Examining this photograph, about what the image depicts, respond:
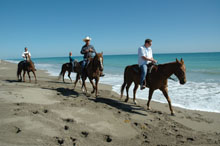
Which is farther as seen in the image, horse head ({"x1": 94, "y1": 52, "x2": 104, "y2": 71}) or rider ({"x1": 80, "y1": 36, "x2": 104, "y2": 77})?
rider ({"x1": 80, "y1": 36, "x2": 104, "y2": 77})

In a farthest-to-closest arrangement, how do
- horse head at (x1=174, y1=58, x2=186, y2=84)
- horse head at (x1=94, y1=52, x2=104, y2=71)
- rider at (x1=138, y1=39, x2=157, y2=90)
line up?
1. horse head at (x1=94, y1=52, x2=104, y2=71)
2. rider at (x1=138, y1=39, x2=157, y2=90)
3. horse head at (x1=174, y1=58, x2=186, y2=84)

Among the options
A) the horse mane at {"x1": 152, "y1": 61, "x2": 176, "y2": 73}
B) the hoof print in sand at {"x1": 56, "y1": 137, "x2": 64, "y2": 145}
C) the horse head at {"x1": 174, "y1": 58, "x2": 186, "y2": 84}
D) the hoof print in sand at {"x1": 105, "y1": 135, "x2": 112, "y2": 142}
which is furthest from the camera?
the horse mane at {"x1": 152, "y1": 61, "x2": 176, "y2": 73}

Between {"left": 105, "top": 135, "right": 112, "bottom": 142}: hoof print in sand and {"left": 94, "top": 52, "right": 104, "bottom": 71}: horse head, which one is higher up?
{"left": 94, "top": 52, "right": 104, "bottom": 71}: horse head

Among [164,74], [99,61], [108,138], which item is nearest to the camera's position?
[108,138]

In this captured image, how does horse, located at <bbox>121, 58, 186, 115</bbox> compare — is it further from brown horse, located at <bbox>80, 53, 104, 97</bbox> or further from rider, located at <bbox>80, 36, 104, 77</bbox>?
rider, located at <bbox>80, 36, 104, 77</bbox>

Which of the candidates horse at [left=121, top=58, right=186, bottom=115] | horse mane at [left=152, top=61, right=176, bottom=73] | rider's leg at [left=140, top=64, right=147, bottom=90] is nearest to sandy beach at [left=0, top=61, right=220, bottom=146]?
horse at [left=121, top=58, right=186, bottom=115]

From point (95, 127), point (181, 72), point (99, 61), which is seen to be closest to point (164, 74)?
point (181, 72)

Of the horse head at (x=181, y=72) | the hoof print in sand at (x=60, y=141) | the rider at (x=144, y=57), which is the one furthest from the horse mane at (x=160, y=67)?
the hoof print in sand at (x=60, y=141)

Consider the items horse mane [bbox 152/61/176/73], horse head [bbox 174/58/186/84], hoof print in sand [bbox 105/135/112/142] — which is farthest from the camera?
horse mane [bbox 152/61/176/73]

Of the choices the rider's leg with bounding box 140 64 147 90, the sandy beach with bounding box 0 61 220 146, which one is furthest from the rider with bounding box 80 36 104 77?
the sandy beach with bounding box 0 61 220 146

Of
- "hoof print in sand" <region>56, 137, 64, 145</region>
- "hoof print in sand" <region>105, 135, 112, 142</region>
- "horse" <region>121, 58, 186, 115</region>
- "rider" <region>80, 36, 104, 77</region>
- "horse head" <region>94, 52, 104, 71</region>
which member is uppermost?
"rider" <region>80, 36, 104, 77</region>

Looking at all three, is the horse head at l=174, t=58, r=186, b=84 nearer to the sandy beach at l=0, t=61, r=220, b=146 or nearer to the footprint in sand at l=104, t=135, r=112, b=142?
the sandy beach at l=0, t=61, r=220, b=146

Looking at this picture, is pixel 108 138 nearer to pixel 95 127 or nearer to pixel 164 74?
pixel 95 127

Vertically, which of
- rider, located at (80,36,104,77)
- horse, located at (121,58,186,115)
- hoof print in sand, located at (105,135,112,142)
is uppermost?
rider, located at (80,36,104,77)
